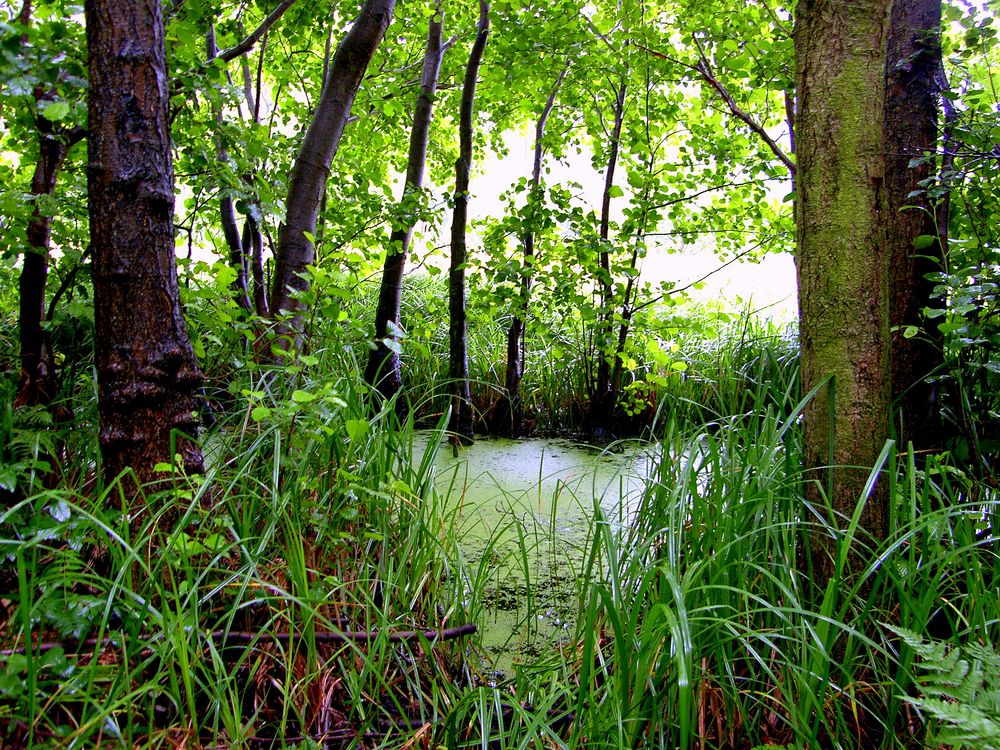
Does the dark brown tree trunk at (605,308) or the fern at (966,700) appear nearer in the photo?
the fern at (966,700)

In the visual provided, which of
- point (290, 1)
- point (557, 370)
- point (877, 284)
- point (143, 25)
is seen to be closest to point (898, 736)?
point (877, 284)

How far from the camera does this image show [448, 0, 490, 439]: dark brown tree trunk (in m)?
3.62

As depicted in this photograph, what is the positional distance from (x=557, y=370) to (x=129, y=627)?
3266 millimetres

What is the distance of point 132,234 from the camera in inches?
54.4

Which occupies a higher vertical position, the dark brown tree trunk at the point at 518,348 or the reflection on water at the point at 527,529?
the dark brown tree trunk at the point at 518,348

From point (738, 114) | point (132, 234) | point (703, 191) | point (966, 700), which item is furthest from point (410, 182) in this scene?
point (966, 700)

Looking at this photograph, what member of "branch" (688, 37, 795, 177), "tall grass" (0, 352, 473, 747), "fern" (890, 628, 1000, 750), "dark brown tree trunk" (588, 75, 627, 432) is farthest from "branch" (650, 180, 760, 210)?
"fern" (890, 628, 1000, 750)

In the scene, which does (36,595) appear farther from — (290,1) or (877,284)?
(290,1)

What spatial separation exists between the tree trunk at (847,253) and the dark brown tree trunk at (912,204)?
486 millimetres

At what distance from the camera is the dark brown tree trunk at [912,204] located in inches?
69.8

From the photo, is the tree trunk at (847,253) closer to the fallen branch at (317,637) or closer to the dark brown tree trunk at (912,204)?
the dark brown tree trunk at (912,204)

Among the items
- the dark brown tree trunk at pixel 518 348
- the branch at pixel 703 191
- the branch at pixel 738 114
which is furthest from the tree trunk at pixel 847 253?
the dark brown tree trunk at pixel 518 348

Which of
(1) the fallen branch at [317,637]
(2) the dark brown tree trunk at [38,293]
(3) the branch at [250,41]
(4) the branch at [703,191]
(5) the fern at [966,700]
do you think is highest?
(3) the branch at [250,41]

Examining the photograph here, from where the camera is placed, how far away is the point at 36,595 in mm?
1284
